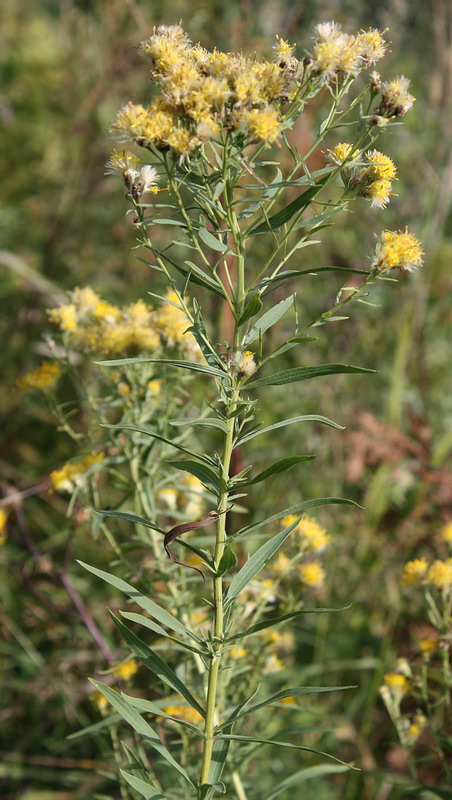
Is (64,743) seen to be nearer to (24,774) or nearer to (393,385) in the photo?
(24,774)

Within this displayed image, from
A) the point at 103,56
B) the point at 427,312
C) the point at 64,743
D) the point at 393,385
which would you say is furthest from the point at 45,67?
the point at 64,743

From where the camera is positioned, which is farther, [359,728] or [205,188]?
[359,728]

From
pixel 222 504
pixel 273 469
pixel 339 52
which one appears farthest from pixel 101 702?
pixel 339 52

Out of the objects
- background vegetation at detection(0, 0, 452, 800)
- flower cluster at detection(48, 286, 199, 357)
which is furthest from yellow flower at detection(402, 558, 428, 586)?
flower cluster at detection(48, 286, 199, 357)

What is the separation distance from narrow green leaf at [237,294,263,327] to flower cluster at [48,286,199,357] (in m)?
0.46

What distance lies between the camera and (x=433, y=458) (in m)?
2.67

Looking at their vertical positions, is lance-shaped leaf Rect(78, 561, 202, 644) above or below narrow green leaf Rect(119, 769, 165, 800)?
above

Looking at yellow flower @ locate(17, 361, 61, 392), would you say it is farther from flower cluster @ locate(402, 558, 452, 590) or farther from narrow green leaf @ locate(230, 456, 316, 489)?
flower cluster @ locate(402, 558, 452, 590)

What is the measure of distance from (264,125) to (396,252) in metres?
0.27

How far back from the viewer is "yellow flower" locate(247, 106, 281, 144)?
91cm

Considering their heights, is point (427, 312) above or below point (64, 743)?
above

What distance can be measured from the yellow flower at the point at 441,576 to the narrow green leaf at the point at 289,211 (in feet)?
2.66

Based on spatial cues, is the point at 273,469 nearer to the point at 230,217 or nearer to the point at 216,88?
the point at 230,217

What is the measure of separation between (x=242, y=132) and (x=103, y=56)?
299cm
